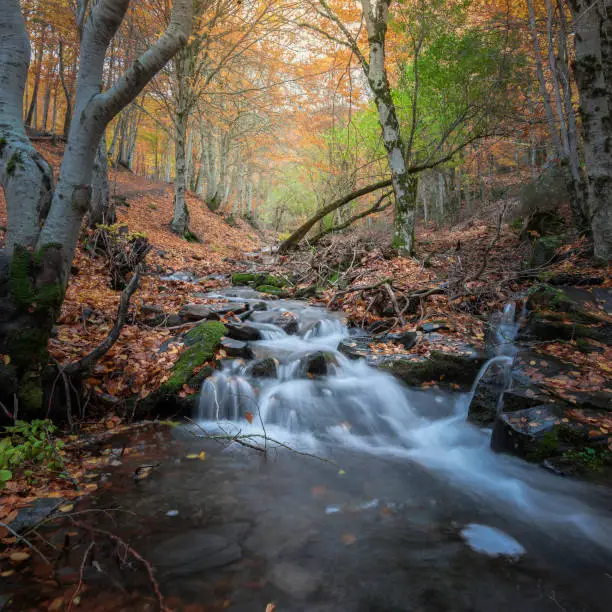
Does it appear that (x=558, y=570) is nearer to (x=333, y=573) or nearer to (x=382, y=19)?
(x=333, y=573)

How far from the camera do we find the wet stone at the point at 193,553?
2568 mm

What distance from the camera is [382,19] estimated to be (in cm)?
1041

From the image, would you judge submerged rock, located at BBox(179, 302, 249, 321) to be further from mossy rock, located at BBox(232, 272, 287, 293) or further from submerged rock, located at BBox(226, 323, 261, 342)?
mossy rock, located at BBox(232, 272, 287, 293)

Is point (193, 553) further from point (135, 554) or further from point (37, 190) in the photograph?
point (37, 190)

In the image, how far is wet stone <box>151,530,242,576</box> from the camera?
2568 mm

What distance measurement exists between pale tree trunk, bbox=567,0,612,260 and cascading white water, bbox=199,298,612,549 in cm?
328

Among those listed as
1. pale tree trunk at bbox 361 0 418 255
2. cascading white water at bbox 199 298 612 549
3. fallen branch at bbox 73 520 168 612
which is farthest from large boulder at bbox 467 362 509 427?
pale tree trunk at bbox 361 0 418 255

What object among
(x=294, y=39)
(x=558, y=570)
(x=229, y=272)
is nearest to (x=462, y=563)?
(x=558, y=570)

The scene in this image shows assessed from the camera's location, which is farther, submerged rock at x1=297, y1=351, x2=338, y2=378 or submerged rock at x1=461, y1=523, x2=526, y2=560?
submerged rock at x1=297, y1=351, x2=338, y2=378

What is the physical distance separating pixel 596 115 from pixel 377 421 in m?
7.17

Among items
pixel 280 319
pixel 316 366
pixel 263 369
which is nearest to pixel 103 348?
pixel 263 369

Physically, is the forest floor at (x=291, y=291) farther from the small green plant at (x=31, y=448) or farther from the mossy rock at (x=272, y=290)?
the mossy rock at (x=272, y=290)

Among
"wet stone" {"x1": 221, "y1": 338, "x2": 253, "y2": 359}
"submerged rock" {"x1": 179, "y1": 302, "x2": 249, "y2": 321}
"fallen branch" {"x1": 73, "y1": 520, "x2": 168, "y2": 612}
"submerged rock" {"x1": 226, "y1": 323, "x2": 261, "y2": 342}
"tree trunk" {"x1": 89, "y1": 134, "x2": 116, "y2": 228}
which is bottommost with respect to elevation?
"fallen branch" {"x1": 73, "y1": 520, "x2": 168, "y2": 612}

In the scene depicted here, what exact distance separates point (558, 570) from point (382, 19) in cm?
1240
